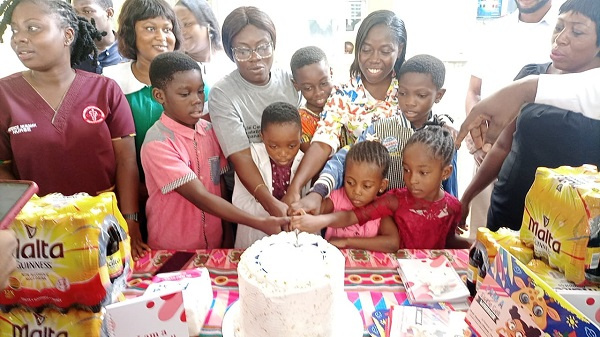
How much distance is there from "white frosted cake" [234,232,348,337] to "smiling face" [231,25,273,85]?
0.96m

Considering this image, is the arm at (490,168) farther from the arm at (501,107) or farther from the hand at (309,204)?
the hand at (309,204)

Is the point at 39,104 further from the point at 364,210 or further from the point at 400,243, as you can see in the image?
the point at 400,243

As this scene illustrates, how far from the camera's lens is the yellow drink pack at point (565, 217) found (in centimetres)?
86

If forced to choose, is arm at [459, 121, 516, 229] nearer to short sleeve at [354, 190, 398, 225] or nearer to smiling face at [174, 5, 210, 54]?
short sleeve at [354, 190, 398, 225]

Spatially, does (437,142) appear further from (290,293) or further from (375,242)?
(290,293)

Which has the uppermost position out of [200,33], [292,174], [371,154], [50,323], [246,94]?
[200,33]

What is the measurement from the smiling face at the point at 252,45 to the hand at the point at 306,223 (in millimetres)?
673

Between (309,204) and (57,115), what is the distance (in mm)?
1003

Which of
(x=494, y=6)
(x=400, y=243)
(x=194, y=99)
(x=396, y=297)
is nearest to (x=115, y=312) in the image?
(x=396, y=297)

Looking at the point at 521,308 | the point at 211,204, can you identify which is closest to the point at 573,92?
the point at 521,308

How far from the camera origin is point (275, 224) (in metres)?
1.45

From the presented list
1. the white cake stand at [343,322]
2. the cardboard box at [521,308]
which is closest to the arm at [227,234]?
the white cake stand at [343,322]

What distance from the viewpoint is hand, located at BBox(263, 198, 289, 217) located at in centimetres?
151

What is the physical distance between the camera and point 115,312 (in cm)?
91
